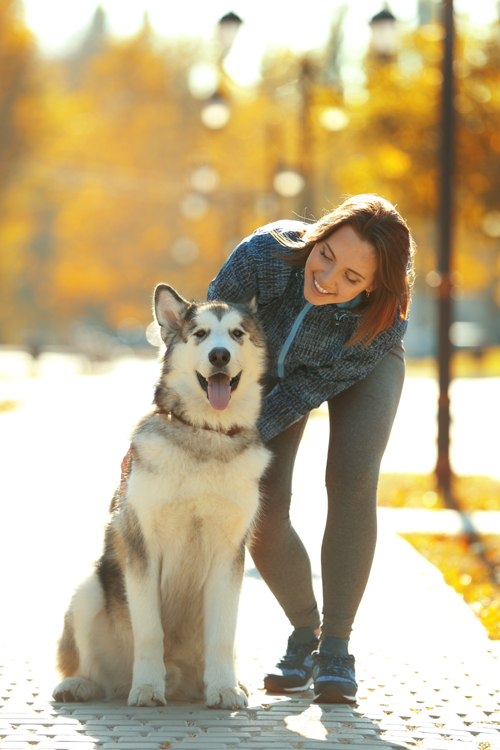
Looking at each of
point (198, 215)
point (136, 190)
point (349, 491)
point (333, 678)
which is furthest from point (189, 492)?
point (136, 190)

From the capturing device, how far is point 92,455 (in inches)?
453

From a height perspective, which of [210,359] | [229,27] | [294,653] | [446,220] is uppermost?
[229,27]

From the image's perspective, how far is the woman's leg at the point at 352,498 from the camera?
12.9ft

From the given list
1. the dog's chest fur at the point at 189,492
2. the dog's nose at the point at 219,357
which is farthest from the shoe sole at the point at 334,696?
the dog's nose at the point at 219,357

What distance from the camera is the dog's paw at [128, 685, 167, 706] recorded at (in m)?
3.54

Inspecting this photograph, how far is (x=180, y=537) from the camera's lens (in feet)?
11.9

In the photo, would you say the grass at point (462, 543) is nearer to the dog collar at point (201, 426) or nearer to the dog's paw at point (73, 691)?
the dog collar at point (201, 426)

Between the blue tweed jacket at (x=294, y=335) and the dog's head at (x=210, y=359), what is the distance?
15 cm

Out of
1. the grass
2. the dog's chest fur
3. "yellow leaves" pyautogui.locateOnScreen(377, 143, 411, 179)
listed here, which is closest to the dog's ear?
the dog's chest fur

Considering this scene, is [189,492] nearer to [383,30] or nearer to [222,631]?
[222,631]

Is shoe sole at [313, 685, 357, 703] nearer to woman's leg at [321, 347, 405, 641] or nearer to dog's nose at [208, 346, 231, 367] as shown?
woman's leg at [321, 347, 405, 641]

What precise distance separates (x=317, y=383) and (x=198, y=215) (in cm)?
3288

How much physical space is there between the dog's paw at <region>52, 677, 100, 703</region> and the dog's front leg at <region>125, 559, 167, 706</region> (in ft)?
0.77

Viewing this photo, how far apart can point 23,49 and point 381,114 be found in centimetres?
1300
